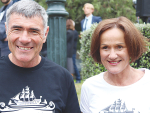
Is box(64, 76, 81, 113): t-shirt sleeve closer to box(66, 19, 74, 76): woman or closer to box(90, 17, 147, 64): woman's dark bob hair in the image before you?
box(90, 17, 147, 64): woman's dark bob hair

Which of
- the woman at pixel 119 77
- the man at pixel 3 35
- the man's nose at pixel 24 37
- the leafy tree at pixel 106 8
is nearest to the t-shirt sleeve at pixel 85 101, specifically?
the woman at pixel 119 77

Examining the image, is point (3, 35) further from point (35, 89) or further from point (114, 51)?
point (114, 51)

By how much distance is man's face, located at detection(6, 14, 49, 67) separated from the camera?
210cm

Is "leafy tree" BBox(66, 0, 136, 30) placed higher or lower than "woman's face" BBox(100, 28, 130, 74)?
higher

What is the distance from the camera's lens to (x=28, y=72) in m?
2.19

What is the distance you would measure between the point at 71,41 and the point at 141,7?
320cm

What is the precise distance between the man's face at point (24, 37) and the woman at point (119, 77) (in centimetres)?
63

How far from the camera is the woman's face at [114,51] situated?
7.45 ft

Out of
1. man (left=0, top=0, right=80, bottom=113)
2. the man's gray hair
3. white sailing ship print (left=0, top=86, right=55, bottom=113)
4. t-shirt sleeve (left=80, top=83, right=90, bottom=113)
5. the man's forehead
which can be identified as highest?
the man's gray hair

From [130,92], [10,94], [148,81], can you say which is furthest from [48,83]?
[148,81]

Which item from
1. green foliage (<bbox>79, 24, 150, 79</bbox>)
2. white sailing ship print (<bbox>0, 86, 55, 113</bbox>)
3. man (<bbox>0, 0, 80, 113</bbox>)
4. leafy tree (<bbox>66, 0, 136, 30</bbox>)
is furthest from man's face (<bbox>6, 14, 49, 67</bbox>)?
leafy tree (<bbox>66, 0, 136, 30</bbox>)

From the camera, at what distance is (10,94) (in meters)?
→ 2.07

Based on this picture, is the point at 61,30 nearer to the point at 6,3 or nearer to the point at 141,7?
the point at 6,3

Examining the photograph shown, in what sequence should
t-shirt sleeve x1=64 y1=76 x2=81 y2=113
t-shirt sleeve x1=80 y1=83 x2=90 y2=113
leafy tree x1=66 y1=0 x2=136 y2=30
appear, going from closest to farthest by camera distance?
1. t-shirt sleeve x1=64 y1=76 x2=81 y2=113
2. t-shirt sleeve x1=80 y1=83 x2=90 y2=113
3. leafy tree x1=66 y1=0 x2=136 y2=30
